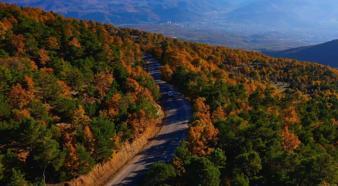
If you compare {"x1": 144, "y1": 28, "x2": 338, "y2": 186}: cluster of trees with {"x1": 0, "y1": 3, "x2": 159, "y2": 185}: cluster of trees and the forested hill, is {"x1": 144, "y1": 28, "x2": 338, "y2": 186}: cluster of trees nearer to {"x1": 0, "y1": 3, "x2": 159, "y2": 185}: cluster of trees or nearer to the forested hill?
the forested hill

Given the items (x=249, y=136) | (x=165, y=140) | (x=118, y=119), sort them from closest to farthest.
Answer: (x=249, y=136)
(x=118, y=119)
(x=165, y=140)

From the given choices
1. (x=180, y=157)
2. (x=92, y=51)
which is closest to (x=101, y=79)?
(x=92, y=51)

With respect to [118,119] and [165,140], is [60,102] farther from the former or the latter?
[165,140]

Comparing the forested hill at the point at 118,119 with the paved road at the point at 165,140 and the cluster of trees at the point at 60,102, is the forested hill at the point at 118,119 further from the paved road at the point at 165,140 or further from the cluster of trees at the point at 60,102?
the paved road at the point at 165,140

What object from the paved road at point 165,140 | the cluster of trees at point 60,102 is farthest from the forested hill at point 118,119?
the paved road at point 165,140

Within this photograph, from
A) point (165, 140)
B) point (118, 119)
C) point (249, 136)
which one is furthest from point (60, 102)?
point (249, 136)

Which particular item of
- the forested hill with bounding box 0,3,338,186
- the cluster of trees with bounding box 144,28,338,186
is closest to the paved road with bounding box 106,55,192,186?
the forested hill with bounding box 0,3,338,186

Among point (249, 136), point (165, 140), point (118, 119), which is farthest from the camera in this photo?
point (165, 140)
